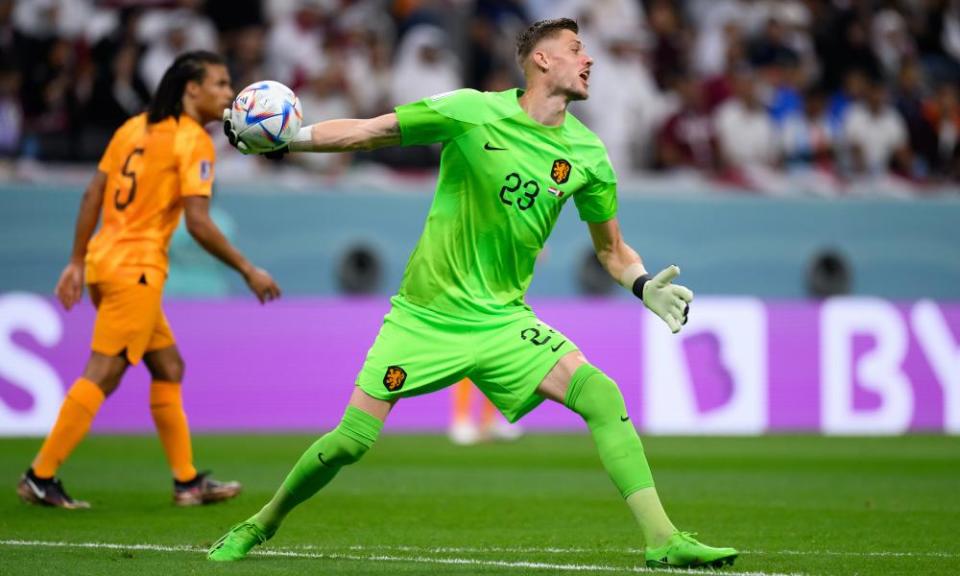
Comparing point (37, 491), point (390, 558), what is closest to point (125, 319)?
point (37, 491)

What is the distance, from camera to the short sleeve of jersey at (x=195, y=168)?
9547mm

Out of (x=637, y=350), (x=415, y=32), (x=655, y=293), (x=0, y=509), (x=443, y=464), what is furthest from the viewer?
(x=415, y=32)

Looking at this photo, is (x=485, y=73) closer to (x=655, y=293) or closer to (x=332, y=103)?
(x=332, y=103)

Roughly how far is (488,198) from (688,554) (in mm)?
1800

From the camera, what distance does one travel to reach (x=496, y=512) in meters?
9.73

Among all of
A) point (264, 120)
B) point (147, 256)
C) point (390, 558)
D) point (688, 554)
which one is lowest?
point (390, 558)

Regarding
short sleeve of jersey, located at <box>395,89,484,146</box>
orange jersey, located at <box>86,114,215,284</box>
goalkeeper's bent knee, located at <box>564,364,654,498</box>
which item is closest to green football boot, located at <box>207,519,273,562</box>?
goalkeeper's bent knee, located at <box>564,364,654,498</box>

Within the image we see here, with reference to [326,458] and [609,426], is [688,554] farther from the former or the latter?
[326,458]

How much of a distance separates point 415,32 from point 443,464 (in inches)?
290

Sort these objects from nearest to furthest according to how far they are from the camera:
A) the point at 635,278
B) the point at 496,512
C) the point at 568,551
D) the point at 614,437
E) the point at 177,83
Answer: the point at 614,437 → the point at 635,278 → the point at 568,551 → the point at 496,512 → the point at 177,83

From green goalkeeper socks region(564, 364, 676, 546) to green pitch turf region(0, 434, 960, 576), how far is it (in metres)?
0.33

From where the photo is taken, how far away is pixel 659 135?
65.2 feet

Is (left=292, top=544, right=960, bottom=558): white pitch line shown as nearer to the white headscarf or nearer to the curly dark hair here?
the curly dark hair

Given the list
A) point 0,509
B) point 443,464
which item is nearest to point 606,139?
point 443,464
